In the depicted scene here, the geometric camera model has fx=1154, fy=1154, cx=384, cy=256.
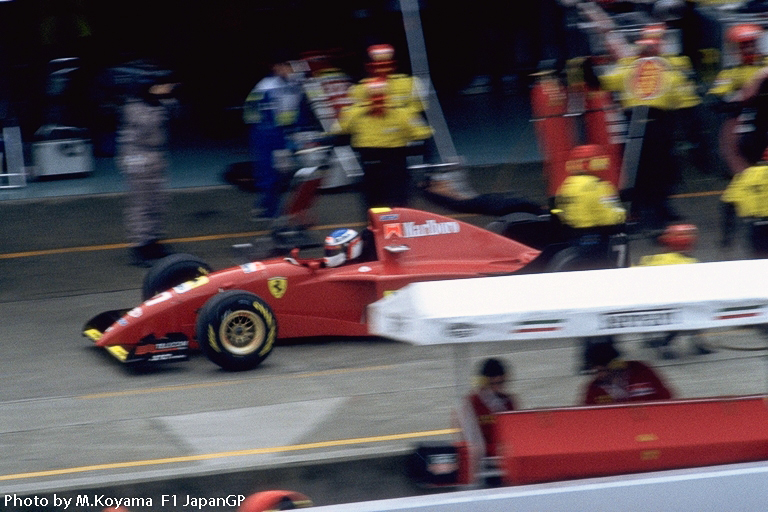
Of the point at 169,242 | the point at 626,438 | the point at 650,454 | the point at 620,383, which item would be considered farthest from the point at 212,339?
the point at 169,242

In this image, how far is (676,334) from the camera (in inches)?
372

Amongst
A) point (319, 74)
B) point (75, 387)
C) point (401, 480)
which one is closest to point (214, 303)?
point (75, 387)

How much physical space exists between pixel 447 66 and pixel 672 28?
4.17 metres

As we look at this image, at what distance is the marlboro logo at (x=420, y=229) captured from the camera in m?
9.59

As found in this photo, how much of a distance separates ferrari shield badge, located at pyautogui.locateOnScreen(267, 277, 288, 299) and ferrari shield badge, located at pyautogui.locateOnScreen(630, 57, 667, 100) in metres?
4.01

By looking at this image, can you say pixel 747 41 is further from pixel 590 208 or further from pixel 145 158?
pixel 145 158

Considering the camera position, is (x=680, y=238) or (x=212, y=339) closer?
(x=680, y=238)

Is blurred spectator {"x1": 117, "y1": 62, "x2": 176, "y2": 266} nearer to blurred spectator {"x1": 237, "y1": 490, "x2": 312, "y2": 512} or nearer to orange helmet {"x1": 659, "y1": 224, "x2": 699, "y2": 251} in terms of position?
orange helmet {"x1": 659, "y1": 224, "x2": 699, "y2": 251}

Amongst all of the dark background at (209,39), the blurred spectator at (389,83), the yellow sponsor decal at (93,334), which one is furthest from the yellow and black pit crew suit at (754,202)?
the dark background at (209,39)

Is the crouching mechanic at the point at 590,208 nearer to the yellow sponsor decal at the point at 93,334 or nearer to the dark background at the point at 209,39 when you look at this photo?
the yellow sponsor decal at the point at 93,334

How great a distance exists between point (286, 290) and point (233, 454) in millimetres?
2072

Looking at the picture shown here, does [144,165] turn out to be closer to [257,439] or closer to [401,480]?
[257,439]

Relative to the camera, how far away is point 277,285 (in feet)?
30.4

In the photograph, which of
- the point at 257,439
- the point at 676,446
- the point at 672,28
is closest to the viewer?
the point at 676,446
